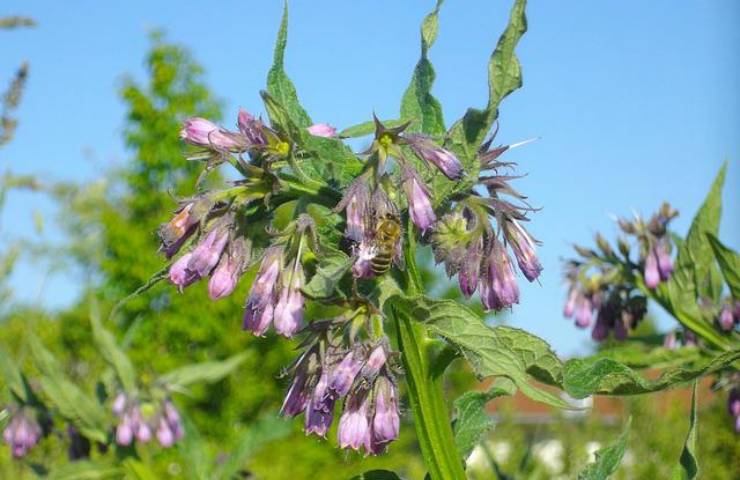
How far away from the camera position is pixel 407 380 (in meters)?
1.86

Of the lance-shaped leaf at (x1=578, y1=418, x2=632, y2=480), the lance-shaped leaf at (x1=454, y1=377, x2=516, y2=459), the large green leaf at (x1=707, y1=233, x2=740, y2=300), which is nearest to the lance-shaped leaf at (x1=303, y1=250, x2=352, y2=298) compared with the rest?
the lance-shaped leaf at (x1=454, y1=377, x2=516, y2=459)

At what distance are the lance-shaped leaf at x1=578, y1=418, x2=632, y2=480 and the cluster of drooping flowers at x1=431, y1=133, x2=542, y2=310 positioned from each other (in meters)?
0.35

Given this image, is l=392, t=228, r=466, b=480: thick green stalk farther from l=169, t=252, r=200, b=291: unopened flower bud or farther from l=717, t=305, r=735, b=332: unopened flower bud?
l=717, t=305, r=735, b=332: unopened flower bud

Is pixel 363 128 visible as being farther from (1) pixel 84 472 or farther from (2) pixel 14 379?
(2) pixel 14 379

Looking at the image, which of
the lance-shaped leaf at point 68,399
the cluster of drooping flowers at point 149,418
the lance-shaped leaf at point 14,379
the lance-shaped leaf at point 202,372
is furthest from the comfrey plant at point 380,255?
the cluster of drooping flowers at point 149,418

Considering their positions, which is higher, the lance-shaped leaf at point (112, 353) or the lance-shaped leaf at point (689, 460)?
the lance-shaped leaf at point (112, 353)

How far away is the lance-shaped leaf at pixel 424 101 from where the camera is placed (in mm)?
1918

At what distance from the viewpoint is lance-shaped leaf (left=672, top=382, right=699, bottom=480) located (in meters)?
1.96

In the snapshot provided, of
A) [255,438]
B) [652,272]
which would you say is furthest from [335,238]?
[652,272]

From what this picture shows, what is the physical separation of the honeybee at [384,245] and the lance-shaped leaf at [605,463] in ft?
2.00

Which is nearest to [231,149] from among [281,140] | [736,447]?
[281,140]

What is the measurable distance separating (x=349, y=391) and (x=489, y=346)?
264 mm

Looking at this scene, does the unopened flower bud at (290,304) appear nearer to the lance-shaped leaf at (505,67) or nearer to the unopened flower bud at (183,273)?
the unopened flower bud at (183,273)

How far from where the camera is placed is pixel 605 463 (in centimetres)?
205
